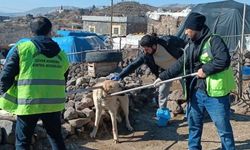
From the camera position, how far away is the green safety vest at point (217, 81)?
5273 mm

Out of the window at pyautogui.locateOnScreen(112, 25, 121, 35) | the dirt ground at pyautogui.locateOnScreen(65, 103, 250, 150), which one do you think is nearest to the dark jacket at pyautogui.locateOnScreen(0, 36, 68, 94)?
the dirt ground at pyautogui.locateOnScreen(65, 103, 250, 150)

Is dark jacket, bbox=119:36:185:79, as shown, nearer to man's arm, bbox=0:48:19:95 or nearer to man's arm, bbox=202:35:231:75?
man's arm, bbox=202:35:231:75

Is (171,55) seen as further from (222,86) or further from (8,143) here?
(8,143)

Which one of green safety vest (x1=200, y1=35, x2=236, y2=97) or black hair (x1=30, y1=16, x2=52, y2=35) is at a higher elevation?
black hair (x1=30, y1=16, x2=52, y2=35)

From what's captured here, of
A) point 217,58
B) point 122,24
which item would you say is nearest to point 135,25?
point 122,24

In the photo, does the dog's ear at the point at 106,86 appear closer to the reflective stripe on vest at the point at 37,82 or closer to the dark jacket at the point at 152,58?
the dark jacket at the point at 152,58

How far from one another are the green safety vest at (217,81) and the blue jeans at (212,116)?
0.08 m

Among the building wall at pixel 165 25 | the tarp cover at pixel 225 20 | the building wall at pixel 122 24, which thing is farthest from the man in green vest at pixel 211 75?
the building wall at pixel 122 24

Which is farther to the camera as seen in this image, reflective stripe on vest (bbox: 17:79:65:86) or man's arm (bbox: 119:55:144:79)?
man's arm (bbox: 119:55:144:79)

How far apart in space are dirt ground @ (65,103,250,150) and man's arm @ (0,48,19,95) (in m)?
2.15

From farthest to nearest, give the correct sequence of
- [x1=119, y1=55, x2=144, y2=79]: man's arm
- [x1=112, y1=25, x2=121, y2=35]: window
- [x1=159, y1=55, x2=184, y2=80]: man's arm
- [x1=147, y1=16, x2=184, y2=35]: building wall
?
[x1=112, y1=25, x2=121, y2=35]: window
[x1=147, y1=16, x2=184, y2=35]: building wall
[x1=119, y1=55, x2=144, y2=79]: man's arm
[x1=159, y1=55, x2=184, y2=80]: man's arm

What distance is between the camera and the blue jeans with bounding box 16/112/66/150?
489 cm

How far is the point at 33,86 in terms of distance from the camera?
4.80 metres

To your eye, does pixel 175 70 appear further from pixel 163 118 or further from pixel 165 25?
pixel 165 25
